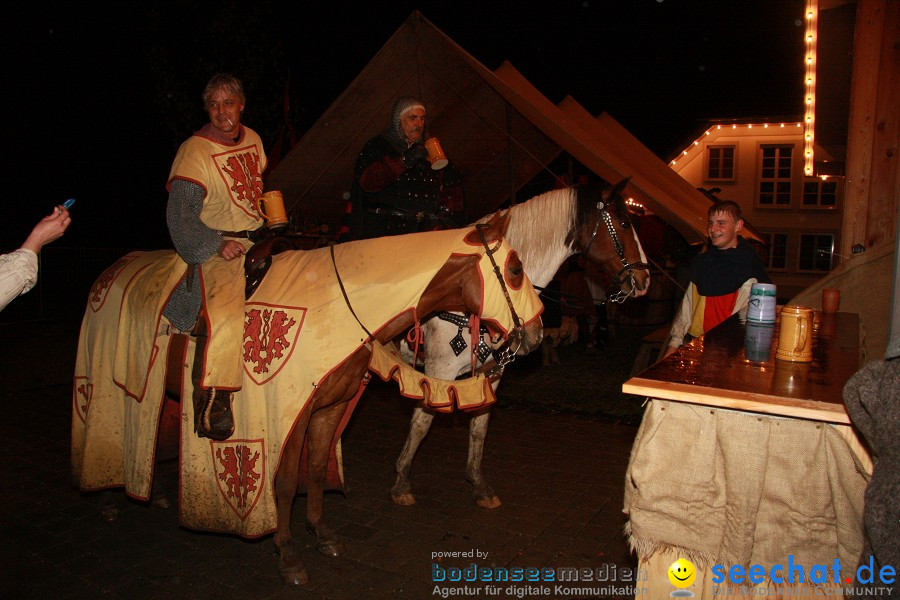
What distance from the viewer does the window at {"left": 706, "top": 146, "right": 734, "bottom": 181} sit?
2559 cm

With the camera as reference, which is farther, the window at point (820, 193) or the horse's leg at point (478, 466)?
the window at point (820, 193)

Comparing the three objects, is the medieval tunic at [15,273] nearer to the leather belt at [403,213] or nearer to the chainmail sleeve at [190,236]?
the chainmail sleeve at [190,236]

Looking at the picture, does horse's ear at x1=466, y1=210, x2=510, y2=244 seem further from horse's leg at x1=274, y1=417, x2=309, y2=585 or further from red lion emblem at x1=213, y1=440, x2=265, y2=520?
red lion emblem at x1=213, y1=440, x2=265, y2=520

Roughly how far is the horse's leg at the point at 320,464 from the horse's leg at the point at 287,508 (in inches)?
7.7

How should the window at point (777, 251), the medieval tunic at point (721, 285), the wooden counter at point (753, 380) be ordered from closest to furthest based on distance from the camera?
the wooden counter at point (753, 380) → the medieval tunic at point (721, 285) → the window at point (777, 251)

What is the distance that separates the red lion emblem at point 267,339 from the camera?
3.13 meters

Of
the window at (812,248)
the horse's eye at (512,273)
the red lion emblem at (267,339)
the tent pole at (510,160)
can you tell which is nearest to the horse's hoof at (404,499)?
the red lion emblem at (267,339)

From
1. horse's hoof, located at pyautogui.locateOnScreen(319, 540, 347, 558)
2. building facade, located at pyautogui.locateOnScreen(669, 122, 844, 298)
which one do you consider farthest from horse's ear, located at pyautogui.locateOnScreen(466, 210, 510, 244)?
building facade, located at pyautogui.locateOnScreen(669, 122, 844, 298)

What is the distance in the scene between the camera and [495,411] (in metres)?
7.04

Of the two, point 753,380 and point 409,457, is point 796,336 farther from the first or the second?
point 409,457

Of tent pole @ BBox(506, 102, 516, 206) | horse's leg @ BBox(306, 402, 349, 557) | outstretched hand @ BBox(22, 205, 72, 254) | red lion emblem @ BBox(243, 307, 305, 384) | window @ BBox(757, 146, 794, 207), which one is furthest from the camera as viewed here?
window @ BBox(757, 146, 794, 207)

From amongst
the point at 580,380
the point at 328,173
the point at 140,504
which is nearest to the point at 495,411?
the point at 580,380

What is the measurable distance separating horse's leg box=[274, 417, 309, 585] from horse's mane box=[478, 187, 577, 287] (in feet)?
7.45

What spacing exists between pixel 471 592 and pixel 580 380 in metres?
5.83
